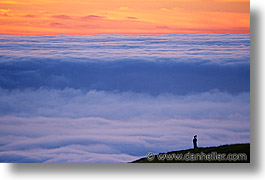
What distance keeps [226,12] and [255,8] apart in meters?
0.61

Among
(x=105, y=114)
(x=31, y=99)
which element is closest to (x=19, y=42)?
(x=31, y=99)

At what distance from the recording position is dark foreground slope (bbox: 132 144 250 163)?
852 centimetres

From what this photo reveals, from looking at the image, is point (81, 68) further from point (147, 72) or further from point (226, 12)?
point (226, 12)

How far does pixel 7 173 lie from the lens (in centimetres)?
883

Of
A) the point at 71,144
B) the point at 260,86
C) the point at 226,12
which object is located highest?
the point at 226,12

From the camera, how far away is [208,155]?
8.57 metres

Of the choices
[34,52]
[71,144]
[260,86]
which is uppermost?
[34,52]

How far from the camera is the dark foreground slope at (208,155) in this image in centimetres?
852

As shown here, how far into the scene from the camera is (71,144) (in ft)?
28.5

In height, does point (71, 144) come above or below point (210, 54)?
below

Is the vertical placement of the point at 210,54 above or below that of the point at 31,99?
above

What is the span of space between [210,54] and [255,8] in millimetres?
1318

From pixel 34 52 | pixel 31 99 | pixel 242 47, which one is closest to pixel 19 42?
pixel 34 52

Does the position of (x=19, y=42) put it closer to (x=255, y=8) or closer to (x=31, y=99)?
(x=31, y=99)
